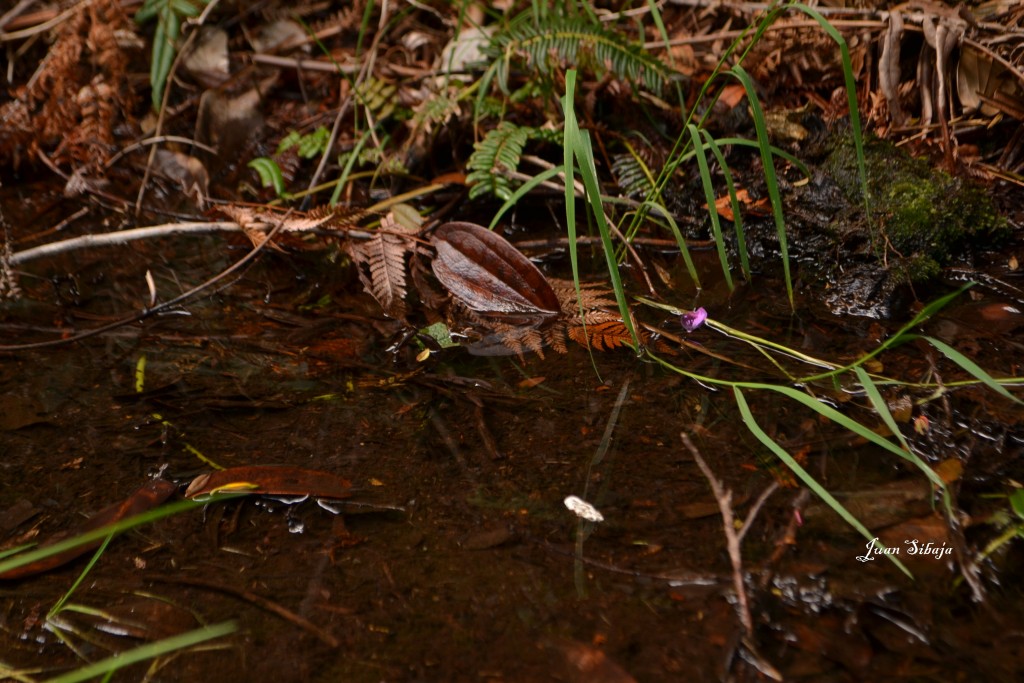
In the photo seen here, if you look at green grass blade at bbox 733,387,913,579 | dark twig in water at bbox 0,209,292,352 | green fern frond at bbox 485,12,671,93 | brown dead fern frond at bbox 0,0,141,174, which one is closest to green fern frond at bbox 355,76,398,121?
green fern frond at bbox 485,12,671,93

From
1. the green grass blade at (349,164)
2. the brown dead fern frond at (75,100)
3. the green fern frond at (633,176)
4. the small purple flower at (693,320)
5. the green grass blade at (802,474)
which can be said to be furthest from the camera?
the brown dead fern frond at (75,100)

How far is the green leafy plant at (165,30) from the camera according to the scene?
3844 millimetres

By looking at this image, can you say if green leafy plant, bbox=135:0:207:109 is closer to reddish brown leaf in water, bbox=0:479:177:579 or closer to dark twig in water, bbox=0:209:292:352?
dark twig in water, bbox=0:209:292:352

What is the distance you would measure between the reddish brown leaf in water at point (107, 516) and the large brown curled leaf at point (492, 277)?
44.5 inches

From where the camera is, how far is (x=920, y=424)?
69.9 inches

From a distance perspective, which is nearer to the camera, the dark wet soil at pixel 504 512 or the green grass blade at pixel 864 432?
the dark wet soil at pixel 504 512

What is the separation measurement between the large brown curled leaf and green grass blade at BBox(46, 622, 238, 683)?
1362 millimetres

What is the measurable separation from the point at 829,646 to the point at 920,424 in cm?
75

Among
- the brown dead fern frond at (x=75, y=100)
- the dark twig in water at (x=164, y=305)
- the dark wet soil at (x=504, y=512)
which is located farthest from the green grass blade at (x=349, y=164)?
the brown dead fern frond at (x=75, y=100)

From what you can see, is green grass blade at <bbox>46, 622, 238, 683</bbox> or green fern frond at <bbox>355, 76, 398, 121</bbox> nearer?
green grass blade at <bbox>46, 622, 238, 683</bbox>

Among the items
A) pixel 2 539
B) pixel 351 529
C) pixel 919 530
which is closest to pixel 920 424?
pixel 919 530

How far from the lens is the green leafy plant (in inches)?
151

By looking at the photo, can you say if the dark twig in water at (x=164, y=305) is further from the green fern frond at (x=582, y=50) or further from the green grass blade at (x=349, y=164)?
the green fern frond at (x=582, y=50)

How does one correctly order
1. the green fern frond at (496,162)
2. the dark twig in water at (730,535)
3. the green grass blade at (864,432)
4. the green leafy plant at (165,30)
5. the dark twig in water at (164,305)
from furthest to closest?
the green leafy plant at (165,30), the green fern frond at (496,162), the dark twig in water at (164,305), the green grass blade at (864,432), the dark twig in water at (730,535)
